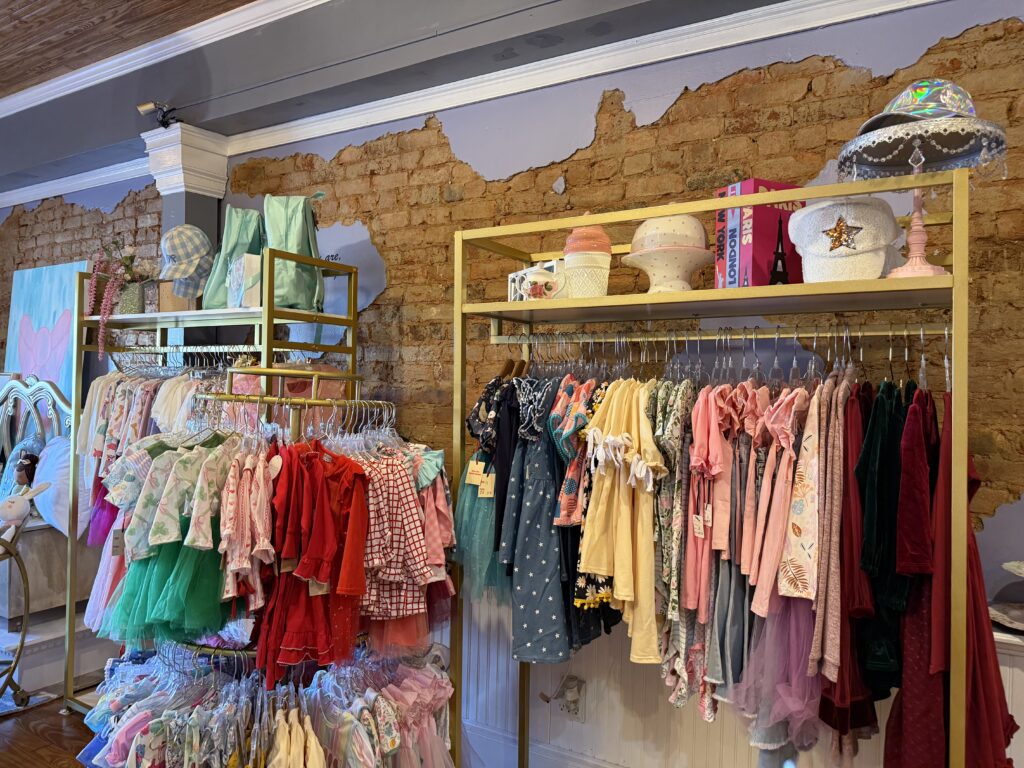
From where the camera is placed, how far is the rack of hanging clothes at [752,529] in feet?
5.27

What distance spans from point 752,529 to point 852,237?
745 mm

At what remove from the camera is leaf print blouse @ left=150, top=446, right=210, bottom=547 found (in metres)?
1.92

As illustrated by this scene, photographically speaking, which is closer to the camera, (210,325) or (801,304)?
(801,304)

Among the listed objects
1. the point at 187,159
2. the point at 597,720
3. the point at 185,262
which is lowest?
the point at 597,720

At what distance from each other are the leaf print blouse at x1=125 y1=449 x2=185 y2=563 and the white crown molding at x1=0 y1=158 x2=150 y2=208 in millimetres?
2564

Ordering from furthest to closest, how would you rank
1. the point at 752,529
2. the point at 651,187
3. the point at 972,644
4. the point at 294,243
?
1. the point at 294,243
2. the point at 651,187
3. the point at 752,529
4. the point at 972,644

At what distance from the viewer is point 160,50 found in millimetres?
3428

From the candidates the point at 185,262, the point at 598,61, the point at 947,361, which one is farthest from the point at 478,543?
the point at 185,262

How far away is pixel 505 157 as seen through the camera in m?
2.84

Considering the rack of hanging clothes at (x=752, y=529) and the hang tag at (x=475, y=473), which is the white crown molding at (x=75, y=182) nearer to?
the hang tag at (x=475, y=473)

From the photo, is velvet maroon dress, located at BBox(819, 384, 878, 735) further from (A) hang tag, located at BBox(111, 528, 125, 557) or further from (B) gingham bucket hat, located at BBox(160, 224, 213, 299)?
(B) gingham bucket hat, located at BBox(160, 224, 213, 299)

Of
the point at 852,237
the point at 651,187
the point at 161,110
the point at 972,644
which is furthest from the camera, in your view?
the point at 161,110

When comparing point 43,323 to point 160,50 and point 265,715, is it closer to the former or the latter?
point 160,50

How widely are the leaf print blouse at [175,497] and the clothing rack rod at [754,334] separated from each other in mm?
1038
